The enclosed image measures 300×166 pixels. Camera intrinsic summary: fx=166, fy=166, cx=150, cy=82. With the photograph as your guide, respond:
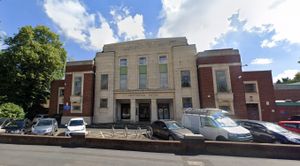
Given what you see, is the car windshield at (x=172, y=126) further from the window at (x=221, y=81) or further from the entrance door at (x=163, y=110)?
the entrance door at (x=163, y=110)

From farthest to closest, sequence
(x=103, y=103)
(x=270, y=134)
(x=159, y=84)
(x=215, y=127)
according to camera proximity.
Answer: (x=103, y=103), (x=159, y=84), (x=215, y=127), (x=270, y=134)

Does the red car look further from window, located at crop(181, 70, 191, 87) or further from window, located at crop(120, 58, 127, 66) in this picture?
window, located at crop(120, 58, 127, 66)

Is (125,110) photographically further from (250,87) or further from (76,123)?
(250,87)

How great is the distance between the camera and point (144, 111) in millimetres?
26859

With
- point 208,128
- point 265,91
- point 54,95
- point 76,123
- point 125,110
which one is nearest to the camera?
point 208,128

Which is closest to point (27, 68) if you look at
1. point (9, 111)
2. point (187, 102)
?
point (9, 111)

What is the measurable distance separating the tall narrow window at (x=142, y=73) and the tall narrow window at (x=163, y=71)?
7.78 feet

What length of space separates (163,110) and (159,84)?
172 inches

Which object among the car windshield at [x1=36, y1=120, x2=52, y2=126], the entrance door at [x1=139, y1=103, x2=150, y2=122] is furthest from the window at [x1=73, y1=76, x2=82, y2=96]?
the car windshield at [x1=36, y1=120, x2=52, y2=126]

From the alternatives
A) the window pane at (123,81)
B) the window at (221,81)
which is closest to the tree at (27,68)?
the window pane at (123,81)

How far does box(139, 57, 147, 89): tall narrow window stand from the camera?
25.7 meters

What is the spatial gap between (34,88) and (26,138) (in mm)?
20561

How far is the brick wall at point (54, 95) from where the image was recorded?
94.7ft

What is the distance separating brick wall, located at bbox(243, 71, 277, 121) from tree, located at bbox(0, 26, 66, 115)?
31.5 m
